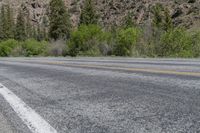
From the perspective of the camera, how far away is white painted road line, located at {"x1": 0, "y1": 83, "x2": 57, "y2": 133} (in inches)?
144

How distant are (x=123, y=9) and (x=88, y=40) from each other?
2165 inches

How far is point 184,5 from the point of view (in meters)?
70.5

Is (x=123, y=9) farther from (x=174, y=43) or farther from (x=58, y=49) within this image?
(x=174, y=43)

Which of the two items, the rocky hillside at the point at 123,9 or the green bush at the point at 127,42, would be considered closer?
the green bush at the point at 127,42

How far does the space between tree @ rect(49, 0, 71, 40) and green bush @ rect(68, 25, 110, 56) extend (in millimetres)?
16447

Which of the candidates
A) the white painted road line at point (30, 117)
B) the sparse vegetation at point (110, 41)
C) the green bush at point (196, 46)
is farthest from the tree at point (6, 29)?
the white painted road line at point (30, 117)

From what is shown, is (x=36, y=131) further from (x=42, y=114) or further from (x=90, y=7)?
(x=90, y=7)

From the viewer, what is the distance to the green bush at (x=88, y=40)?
4050 cm

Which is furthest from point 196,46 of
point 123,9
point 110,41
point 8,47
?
point 123,9

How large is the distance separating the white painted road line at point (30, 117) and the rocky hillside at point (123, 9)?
59.3m

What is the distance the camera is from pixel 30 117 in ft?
14.2

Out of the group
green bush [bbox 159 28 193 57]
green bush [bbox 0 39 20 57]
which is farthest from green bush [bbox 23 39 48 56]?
green bush [bbox 159 28 193 57]

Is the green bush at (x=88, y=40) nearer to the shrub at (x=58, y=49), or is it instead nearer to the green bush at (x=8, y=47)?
the shrub at (x=58, y=49)

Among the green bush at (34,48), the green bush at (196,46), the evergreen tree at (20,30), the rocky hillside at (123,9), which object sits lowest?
the green bush at (34,48)
